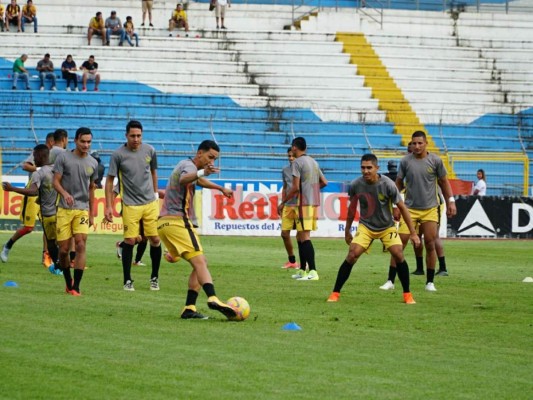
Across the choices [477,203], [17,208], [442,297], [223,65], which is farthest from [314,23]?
[442,297]

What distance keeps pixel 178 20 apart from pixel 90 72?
240 inches

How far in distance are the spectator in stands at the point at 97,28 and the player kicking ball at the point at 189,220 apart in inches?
1289

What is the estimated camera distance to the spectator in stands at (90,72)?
41.6m

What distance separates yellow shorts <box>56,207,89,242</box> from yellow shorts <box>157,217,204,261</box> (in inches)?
109

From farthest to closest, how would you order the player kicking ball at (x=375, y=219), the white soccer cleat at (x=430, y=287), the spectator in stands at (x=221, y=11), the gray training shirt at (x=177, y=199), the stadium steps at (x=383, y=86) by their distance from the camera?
the spectator in stands at (x=221, y=11) < the stadium steps at (x=383, y=86) < the white soccer cleat at (x=430, y=287) < the player kicking ball at (x=375, y=219) < the gray training shirt at (x=177, y=199)

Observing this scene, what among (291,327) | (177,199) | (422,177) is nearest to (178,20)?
(422,177)

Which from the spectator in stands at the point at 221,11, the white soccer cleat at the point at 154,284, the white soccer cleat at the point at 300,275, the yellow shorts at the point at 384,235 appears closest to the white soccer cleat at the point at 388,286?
Result: the white soccer cleat at the point at 300,275

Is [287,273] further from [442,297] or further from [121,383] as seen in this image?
[121,383]

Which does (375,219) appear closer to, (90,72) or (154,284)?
(154,284)

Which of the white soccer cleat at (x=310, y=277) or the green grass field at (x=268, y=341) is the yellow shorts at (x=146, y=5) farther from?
the white soccer cleat at (x=310, y=277)

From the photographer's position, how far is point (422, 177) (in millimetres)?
17703

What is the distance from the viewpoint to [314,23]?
49.2m

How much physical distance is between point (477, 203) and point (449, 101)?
12.2 meters

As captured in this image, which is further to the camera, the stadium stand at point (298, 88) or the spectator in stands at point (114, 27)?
the spectator in stands at point (114, 27)
